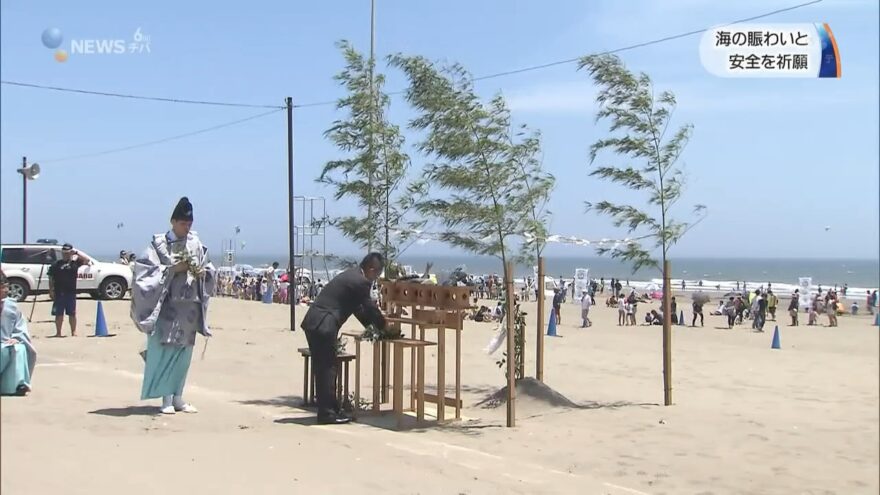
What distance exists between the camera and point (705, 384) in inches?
527

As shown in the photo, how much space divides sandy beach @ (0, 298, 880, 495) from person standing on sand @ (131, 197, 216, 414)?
0.38 m

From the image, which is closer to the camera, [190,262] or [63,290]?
[190,262]

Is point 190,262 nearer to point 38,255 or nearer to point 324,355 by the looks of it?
point 324,355

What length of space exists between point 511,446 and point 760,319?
83.1 feet

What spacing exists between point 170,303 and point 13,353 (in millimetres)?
2209

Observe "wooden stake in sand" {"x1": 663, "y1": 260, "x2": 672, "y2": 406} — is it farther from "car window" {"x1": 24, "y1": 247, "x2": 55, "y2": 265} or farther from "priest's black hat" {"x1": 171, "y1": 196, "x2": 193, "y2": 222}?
"car window" {"x1": 24, "y1": 247, "x2": 55, "y2": 265}

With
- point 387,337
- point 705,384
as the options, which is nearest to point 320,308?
point 387,337

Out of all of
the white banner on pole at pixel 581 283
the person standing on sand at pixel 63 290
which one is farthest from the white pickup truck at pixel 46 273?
the white banner on pole at pixel 581 283

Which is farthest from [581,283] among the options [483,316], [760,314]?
[483,316]

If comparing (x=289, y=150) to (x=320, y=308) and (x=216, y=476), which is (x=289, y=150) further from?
(x=216, y=476)

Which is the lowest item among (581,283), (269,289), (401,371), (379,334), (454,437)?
(454,437)

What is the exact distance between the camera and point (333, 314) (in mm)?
8430

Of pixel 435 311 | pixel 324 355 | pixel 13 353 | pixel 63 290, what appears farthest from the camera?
pixel 63 290

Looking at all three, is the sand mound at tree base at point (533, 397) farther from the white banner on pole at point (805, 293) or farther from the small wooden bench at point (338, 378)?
the white banner on pole at point (805, 293)
